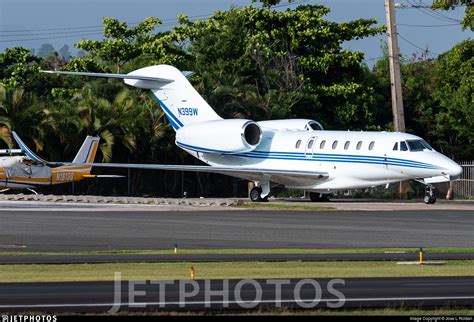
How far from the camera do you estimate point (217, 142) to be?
4753 centimetres

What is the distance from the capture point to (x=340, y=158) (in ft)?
147

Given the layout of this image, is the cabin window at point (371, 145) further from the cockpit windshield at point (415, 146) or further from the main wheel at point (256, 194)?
the main wheel at point (256, 194)

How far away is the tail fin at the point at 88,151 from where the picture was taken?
160 ft

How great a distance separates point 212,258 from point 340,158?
2336 cm

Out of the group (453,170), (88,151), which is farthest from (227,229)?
(88,151)

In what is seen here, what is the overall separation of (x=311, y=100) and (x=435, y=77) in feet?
34.6

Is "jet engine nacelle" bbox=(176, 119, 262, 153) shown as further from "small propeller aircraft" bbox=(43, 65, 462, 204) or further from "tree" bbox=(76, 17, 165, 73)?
"tree" bbox=(76, 17, 165, 73)

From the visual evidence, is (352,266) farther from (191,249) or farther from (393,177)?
(393,177)

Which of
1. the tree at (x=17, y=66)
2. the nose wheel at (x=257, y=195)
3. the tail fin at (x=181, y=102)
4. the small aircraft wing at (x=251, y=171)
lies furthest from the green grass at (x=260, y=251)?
the tree at (x=17, y=66)

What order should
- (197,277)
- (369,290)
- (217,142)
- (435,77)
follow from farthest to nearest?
(435,77)
(217,142)
(197,277)
(369,290)

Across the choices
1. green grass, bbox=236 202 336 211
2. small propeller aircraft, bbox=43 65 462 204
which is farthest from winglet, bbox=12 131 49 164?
green grass, bbox=236 202 336 211

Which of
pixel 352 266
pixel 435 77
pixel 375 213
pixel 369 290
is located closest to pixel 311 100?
pixel 435 77

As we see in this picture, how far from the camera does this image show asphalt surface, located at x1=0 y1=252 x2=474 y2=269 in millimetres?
21594

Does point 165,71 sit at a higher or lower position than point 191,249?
higher
